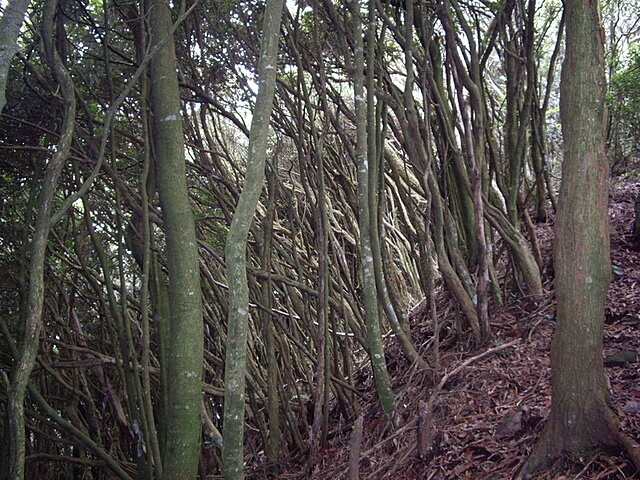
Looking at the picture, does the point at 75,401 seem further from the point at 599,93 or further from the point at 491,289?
the point at 599,93

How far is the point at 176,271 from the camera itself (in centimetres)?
317

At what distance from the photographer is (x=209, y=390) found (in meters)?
4.52

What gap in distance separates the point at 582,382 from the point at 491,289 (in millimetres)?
2226

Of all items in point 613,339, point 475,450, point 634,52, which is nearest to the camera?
point 475,450

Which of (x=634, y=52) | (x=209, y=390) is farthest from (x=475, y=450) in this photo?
(x=634, y=52)

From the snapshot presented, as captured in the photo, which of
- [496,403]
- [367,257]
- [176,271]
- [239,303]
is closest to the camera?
[239,303]

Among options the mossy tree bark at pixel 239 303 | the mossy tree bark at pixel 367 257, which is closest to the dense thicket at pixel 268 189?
the mossy tree bark at pixel 367 257

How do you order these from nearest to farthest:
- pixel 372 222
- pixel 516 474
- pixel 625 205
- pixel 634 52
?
pixel 516 474 → pixel 372 222 → pixel 625 205 → pixel 634 52

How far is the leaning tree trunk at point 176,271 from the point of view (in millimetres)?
3047

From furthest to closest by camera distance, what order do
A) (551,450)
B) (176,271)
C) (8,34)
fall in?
1. (176,271)
2. (551,450)
3. (8,34)

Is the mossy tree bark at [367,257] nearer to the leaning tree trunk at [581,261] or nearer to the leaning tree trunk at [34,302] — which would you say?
the leaning tree trunk at [581,261]

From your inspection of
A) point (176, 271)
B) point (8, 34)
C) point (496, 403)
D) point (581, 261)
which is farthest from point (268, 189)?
point (581, 261)

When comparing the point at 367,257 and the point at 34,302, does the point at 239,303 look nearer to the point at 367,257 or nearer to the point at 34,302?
the point at 34,302

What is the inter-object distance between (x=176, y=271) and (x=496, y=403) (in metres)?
2.08
